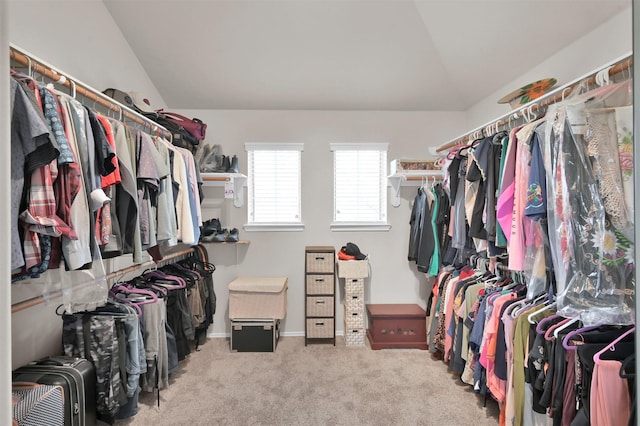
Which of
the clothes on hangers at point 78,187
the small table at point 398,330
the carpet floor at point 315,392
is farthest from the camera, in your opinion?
the small table at point 398,330

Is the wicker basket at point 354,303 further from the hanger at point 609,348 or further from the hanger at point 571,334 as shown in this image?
the hanger at point 609,348

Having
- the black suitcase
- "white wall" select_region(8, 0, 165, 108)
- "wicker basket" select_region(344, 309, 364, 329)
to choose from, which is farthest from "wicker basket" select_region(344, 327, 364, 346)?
"white wall" select_region(8, 0, 165, 108)

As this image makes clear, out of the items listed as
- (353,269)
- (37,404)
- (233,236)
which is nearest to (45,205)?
(37,404)

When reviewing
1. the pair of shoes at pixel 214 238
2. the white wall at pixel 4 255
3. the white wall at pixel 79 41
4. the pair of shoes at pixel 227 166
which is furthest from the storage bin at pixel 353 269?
the white wall at pixel 4 255

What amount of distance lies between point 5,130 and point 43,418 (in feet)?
4.63

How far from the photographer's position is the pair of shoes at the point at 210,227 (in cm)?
318

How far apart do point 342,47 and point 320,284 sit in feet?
7.08

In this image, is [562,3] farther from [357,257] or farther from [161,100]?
[161,100]

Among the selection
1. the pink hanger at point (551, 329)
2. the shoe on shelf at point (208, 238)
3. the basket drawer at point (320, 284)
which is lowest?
the basket drawer at point (320, 284)

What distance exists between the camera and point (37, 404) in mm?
1335

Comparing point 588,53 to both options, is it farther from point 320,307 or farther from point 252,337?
point 252,337

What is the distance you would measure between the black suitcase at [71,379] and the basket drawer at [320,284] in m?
1.81

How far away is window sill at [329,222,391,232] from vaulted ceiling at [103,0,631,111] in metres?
1.23

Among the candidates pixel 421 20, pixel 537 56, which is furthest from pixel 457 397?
pixel 421 20
